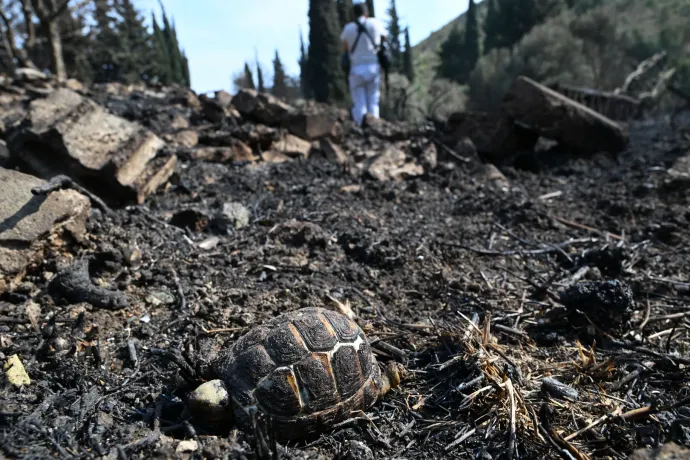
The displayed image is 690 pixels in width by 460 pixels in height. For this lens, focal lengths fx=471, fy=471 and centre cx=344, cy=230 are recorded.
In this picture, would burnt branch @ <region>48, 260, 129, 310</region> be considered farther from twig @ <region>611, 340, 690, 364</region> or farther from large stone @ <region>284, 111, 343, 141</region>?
large stone @ <region>284, 111, 343, 141</region>

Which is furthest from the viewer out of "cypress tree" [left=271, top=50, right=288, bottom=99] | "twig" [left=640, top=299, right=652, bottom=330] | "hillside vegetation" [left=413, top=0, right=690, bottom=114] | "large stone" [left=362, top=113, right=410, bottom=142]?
"cypress tree" [left=271, top=50, right=288, bottom=99]

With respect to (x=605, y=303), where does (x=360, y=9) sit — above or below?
above

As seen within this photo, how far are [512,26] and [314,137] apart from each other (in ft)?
58.8

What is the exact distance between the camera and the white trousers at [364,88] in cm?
800

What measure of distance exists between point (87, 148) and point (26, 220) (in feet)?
4.15

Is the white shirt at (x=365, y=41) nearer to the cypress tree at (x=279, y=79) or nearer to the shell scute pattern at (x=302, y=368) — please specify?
the shell scute pattern at (x=302, y=368)

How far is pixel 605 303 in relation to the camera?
250cm

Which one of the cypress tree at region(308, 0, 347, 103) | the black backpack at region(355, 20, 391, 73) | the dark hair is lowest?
the black backpack at region(355, 20, 391, 73)

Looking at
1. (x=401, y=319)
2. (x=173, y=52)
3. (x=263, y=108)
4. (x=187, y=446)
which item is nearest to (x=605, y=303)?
(x=401, y=319)

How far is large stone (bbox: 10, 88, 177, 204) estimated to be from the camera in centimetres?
357

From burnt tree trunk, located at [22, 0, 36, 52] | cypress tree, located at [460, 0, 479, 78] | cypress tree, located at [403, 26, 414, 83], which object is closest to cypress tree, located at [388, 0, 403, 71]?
cypress tree, located at [403, 26, 414, 83]

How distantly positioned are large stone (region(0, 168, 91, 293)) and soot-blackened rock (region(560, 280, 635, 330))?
2.94 m

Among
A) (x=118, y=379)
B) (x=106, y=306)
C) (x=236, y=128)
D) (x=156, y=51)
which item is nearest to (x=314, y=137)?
(x=236, y=128)

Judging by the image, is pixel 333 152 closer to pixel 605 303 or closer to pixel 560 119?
pixel 560 119
